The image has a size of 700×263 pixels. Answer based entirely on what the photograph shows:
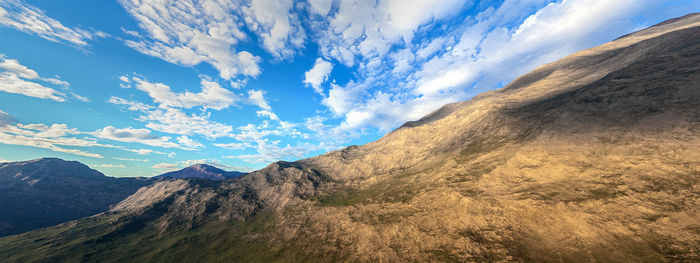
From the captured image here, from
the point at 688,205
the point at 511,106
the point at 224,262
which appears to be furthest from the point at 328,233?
the point at 511,106

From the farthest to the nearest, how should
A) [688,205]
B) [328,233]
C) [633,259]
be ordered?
1. [328,233]
2. [688,205]
3. [633,259]

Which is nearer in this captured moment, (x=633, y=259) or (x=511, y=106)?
(x=633, y=259)

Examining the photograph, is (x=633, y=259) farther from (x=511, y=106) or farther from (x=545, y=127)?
(x=511, y=106)

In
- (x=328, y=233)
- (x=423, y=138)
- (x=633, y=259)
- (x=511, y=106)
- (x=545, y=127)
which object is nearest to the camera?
(x=633, y=259)

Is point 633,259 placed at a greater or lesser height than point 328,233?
greater

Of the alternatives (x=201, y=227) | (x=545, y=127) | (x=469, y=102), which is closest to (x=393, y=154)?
(x=469, y=102)

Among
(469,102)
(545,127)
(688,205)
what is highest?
(469,102)
